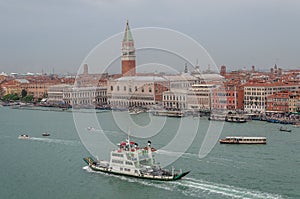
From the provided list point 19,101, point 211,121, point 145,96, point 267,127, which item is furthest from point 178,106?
point 19,101

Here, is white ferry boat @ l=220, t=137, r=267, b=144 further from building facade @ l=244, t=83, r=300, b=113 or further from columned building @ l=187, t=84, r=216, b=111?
columned building @ l=187, t=84, r=216, b=111

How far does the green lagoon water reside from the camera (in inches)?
233

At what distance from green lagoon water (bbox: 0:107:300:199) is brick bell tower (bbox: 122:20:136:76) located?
1053cm

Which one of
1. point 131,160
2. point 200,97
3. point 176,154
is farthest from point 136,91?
point 131,160

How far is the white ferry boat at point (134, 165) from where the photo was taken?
659 centimetres

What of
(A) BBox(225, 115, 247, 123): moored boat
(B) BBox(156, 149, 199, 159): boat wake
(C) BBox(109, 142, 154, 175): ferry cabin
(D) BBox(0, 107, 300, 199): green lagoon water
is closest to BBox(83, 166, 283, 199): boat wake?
(D) BBox(0, 107, 300, 199): green lagoon water

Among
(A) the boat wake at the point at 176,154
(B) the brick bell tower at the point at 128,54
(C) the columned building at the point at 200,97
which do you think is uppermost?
(B) the brick bell tower at the point at 128,54

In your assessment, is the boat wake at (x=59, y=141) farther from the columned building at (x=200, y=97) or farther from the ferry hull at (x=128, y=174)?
the columned building at (x=200, y=97)

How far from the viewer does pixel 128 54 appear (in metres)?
20.6

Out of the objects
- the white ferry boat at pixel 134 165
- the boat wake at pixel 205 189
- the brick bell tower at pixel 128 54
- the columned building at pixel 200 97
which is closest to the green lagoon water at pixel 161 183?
the boat wake at pixel 205 189

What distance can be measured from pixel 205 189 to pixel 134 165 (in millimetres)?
1288

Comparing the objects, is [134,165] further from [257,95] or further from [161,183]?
[257,95]

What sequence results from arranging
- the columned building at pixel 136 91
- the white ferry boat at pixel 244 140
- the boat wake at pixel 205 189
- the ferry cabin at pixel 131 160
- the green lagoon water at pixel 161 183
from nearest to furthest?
the boat wake at pixel 205 189
the green lagoon water at pixel 161 183
the ferry cabin at pixel 131 160
the white ferry boat at pixel 244 140
the columned building at pixel 136 91

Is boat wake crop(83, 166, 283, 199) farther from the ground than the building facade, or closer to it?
closer to it
